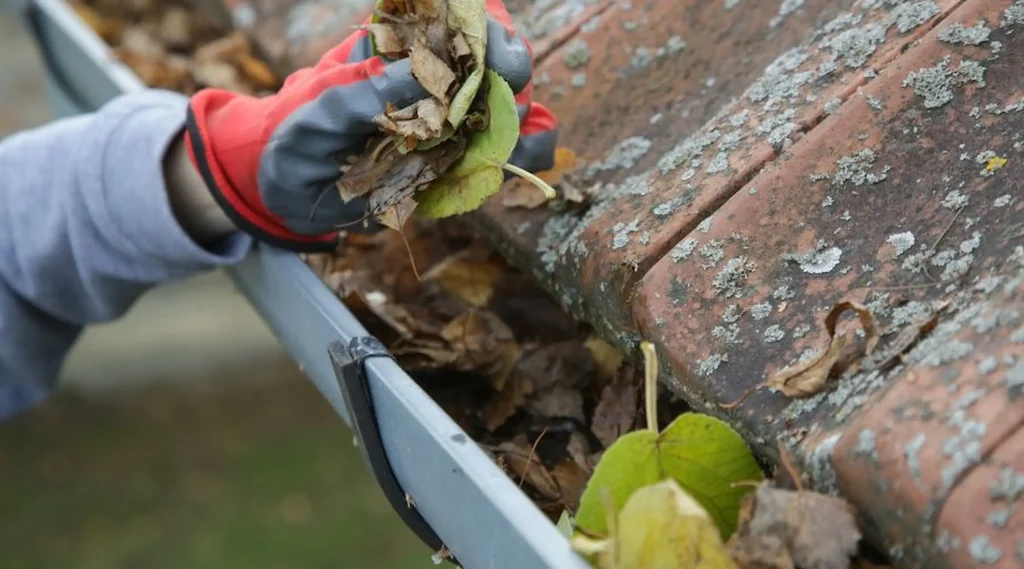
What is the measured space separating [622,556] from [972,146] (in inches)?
17.1

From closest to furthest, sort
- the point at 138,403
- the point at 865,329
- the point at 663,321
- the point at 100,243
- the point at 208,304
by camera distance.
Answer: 1. the point at 865,329
2. the point at 663,321
3. the point at 100,243
4. the point at 138,403
5. the point at 208,304

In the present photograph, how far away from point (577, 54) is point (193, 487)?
2522mm

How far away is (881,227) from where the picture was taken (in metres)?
0.82

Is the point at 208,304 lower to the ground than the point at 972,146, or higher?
lower

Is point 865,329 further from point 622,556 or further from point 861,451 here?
point 622,556

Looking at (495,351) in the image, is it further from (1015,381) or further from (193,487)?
(193,487)

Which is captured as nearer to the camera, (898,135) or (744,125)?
(898,135)

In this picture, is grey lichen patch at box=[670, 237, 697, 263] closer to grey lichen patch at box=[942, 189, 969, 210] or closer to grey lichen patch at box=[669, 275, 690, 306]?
grey lichen patch at box=[669, 275, 690, 306]

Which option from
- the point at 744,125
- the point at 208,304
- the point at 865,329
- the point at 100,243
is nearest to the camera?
the point at 865,329


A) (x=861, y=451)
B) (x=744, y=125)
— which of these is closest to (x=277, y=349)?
(x=744, y=125)

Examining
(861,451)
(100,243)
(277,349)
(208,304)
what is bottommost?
(277,349)

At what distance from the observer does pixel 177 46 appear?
181 cm

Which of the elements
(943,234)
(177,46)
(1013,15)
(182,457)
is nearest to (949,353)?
(943,234)

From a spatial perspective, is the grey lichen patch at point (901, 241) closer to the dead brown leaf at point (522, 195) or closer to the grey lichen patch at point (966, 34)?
the grey lichen patch at point (966, 34)
